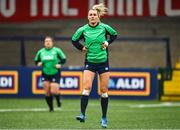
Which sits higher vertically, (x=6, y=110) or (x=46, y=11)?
(x=46, y=11)

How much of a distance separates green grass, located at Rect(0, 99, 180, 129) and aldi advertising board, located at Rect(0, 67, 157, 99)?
1381 mm

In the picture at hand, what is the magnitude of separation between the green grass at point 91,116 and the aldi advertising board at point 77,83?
1381 mm

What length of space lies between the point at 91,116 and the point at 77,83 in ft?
25.4

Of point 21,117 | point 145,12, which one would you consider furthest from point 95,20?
point 145,12

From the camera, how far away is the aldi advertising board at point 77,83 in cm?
2422

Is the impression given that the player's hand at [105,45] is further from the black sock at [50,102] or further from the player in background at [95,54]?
the black sock at [50,102]

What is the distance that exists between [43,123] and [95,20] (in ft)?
8.12

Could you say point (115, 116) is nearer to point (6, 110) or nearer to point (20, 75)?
point (6, 110)

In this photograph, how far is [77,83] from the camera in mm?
24344

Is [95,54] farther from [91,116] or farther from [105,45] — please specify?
[91,116]

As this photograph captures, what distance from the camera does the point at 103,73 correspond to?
1324 cm

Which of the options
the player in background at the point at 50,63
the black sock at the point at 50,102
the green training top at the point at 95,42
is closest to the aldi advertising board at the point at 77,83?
the player in background at the point at 50,63

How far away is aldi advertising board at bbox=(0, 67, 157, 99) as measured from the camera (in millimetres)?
24219

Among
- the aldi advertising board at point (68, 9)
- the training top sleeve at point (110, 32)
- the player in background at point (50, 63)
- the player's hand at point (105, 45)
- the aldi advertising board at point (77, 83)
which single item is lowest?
the aldi advertising board at point (77, 83)
